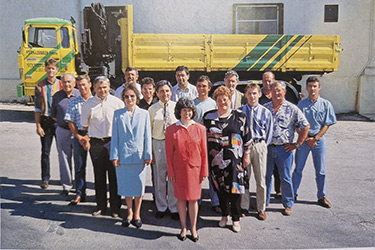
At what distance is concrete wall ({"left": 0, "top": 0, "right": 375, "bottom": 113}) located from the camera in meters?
10.1

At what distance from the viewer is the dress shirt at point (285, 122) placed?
3.88m

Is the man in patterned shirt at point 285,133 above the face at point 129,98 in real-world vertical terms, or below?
below

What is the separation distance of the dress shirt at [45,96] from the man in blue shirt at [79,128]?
0.57 meters

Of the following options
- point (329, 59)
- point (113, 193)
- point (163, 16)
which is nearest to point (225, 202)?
point (113, 193)

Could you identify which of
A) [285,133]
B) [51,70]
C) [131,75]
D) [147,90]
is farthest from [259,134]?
[51,70]

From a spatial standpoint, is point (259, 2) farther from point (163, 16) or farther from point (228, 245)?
point (228, 245)

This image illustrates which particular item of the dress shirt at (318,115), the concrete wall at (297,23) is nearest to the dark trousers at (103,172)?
the dress shirt at (318,115)

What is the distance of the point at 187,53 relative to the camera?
27.5 feet

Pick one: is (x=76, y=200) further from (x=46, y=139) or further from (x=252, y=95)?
(x=252, y=95)

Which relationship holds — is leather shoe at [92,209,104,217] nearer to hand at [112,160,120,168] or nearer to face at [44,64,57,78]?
hand at [112,160,120,168]

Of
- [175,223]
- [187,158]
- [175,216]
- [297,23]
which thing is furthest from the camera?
[297,23]

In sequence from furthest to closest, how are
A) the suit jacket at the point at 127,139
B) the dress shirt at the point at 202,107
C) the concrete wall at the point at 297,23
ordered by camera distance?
the concrete wall at the point at 297,23, the dress shirt at the point at 202,107, the suit jacket at the point at 127,139

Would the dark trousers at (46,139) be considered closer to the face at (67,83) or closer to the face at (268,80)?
the face at (67,83)

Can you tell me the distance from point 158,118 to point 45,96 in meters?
1.63
